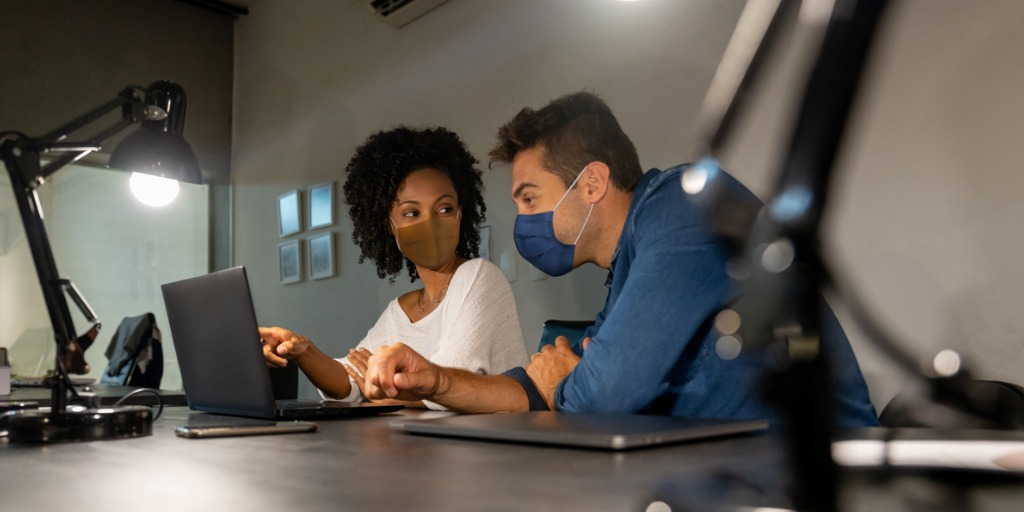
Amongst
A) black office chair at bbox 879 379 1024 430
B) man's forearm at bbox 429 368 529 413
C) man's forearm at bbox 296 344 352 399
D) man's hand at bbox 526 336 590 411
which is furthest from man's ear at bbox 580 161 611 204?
black office chair at bbox 879 379 1024 430

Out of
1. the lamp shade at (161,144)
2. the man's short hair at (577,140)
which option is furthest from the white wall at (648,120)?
the lamp shade at (161,144)

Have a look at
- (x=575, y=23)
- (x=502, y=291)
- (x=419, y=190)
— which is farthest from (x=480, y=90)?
(x=502, y=291)

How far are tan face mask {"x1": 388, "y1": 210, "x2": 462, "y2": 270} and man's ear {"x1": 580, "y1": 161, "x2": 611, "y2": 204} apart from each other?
66cm

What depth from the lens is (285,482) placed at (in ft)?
1.64

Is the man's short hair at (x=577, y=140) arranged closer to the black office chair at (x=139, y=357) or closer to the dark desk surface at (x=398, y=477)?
the dark desk surface at (x=398, y=477)

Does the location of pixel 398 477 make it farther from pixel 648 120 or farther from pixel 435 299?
pixel 648 120

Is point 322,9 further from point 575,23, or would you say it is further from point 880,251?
point 880,251

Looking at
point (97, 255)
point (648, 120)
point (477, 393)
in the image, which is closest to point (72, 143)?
point (477, 393)

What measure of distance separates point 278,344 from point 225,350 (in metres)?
0.43

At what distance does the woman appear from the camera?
1770 mm

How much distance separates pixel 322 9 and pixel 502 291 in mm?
2828

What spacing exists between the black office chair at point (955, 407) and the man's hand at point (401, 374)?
847 mm

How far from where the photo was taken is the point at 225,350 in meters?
1.15

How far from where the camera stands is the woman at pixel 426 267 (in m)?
1.77
